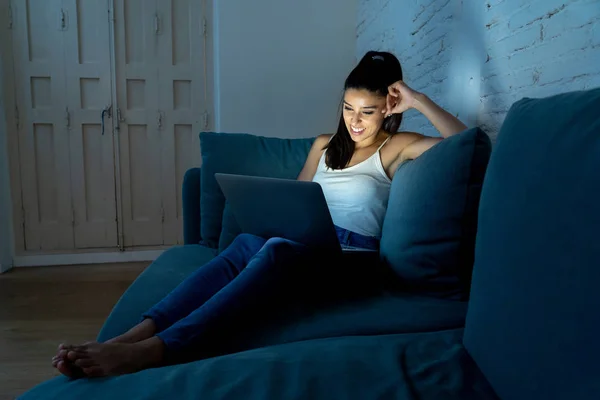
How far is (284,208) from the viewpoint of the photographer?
1219 mm

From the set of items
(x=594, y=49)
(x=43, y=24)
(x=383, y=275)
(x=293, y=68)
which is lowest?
(x=383, y=275)

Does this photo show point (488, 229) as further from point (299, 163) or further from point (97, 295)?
point (97, 295)

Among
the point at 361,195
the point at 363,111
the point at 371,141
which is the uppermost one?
the point at 363,111

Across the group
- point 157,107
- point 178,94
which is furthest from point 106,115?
point 178,94

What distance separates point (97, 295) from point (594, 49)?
2655mm

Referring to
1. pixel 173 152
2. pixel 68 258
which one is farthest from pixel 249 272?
pixel 68 258

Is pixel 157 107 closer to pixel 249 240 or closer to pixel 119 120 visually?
pixel 119 120

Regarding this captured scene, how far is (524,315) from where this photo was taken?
0.66 m

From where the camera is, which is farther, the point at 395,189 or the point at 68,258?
the point at 68,258

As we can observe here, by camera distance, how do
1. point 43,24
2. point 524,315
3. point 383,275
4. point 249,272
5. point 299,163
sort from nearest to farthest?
point 524,315
point 249,272
point 383,275
point 299,163
point 43,24

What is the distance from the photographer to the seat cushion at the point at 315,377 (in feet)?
2.38

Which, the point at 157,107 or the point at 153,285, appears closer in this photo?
the point at 153,285

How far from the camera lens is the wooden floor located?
182 centimetres

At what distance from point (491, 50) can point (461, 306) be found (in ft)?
3.07
